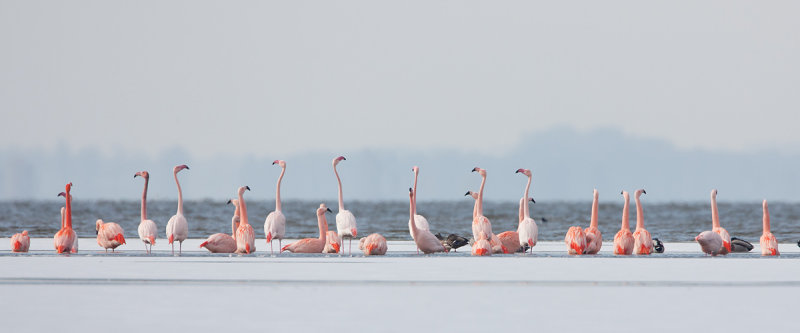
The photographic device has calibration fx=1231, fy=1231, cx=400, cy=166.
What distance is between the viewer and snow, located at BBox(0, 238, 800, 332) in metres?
10.2

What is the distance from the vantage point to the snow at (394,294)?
10.2 meters

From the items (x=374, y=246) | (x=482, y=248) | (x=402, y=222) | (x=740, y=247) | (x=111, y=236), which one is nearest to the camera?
(x=374, y=246)

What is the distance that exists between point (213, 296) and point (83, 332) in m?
3.14

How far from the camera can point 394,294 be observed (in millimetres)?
12953

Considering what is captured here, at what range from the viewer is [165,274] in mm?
15734

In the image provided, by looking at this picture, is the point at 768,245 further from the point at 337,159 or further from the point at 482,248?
the point at 337,159

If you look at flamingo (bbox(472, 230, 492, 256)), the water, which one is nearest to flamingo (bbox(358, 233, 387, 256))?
flamingo (bbox(472, 230, 492, 256))

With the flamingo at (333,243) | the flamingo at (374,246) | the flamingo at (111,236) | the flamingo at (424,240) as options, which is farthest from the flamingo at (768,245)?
the flamingo at (111,236)

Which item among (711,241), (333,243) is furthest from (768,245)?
(333,243)

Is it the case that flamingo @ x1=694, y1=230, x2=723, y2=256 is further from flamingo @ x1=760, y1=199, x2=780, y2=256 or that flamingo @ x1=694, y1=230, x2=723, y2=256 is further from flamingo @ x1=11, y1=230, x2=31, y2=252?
flamingo @ x1=11, y1=230, x2=31, y2=252

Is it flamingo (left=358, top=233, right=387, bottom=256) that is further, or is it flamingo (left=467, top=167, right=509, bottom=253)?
flamingo (left=467, top=167, right=509, bottom=253)

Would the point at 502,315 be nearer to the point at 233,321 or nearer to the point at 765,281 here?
the point at 233,321

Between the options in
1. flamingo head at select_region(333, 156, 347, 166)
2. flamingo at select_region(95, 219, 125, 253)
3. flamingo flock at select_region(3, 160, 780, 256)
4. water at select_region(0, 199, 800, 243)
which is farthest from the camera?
water at select_region(0, 199, 800, 243)

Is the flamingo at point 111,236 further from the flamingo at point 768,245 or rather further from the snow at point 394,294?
the flamingo at point 768,245
